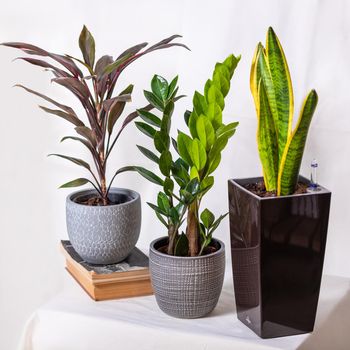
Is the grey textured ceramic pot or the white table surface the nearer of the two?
the white table surface

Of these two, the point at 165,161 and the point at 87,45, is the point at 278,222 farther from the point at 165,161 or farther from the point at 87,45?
the point at 87,45

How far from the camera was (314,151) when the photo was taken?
1762 millimetres

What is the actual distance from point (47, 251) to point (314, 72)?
0.97m

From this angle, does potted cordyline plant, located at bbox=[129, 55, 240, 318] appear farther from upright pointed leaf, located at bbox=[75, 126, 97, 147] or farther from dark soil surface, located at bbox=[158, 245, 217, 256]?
upright pointed leaf, located at bbox=[75, 126, 97, 147]

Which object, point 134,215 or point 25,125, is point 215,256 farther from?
point 25,125

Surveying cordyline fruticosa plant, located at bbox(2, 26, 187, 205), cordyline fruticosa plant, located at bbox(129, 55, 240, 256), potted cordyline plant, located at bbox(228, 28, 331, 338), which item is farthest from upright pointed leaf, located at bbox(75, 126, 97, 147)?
potted cordyline plant, located at bbox(228, 28, 331, 338)

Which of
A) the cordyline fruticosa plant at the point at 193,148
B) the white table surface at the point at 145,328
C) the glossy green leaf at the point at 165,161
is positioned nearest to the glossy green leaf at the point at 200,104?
the cordyline fruticosa plant at the point at 193,148

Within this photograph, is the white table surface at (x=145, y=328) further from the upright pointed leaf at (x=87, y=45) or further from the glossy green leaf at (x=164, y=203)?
the upright pointed leaf at (x=87, y=45)

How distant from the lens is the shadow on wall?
1435mm

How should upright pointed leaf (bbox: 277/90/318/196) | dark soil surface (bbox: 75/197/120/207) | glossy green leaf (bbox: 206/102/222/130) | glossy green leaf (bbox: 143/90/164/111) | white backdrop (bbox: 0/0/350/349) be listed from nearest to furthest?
1. upright pointed leaf (bbox: 277/90/318/196)
2. glossy green leaf (bbox: 206/102/222/130)
3. glossy green leaf (bbox: 143/90/164/111)
4. dark soil surface (bbox: 75/197/120/207)
5. white backdrop (bbox: 0/0/350/349)

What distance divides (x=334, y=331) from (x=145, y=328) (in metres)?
0.43

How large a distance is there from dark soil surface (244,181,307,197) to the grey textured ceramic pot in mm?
288

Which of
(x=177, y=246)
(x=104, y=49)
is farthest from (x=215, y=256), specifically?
(x=104, y=49)

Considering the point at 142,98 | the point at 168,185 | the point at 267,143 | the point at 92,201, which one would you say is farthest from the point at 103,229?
the point at 142,98
